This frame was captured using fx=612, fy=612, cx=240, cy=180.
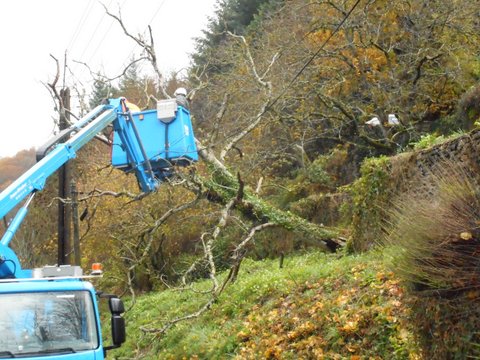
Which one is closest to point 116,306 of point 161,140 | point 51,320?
point 51,320

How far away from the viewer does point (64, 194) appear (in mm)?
17781

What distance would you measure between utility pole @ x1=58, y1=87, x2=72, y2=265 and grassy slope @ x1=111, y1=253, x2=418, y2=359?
3.63 meters

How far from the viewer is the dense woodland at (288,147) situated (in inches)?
653

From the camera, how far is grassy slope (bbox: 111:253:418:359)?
7930mm

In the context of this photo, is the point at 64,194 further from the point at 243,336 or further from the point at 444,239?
the point at 444,239

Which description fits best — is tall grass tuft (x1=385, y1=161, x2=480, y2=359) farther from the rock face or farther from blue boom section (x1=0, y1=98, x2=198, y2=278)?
blue boom section (x1=0, y1=98, x2=198, y2=278)

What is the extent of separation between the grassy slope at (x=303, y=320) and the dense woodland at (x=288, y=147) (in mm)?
705

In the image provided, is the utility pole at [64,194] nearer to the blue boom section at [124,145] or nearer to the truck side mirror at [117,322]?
the blue boom section at [124,145]

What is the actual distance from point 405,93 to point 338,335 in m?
14.7

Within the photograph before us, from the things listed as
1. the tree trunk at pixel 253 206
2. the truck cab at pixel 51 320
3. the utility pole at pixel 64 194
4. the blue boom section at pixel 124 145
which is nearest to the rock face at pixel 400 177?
the tree trunk at pixel 253 206

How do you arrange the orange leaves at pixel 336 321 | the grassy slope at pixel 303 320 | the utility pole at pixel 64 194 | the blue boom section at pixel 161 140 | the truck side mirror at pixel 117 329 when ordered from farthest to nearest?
the utility pole at pixel 64 194 < the blue boom section at pixel 161 140 < the truck side mirror at pixel 117 329 < the grassy slope at pixel 303 320 < the orange leaves at pixel 336 321

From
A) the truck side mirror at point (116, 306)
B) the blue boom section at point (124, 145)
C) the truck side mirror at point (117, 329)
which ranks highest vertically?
the blue boom section at point (124, 145)

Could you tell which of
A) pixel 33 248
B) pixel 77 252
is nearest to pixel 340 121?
pixel 77 252

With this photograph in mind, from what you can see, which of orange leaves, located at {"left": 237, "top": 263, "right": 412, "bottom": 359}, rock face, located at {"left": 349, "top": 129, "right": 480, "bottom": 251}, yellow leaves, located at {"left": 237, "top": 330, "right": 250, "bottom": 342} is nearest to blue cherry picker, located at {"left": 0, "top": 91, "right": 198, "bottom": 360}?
Result: orange leaves, located at {"left": 237, "top": 263, "right": 412, "bottom": 359}
